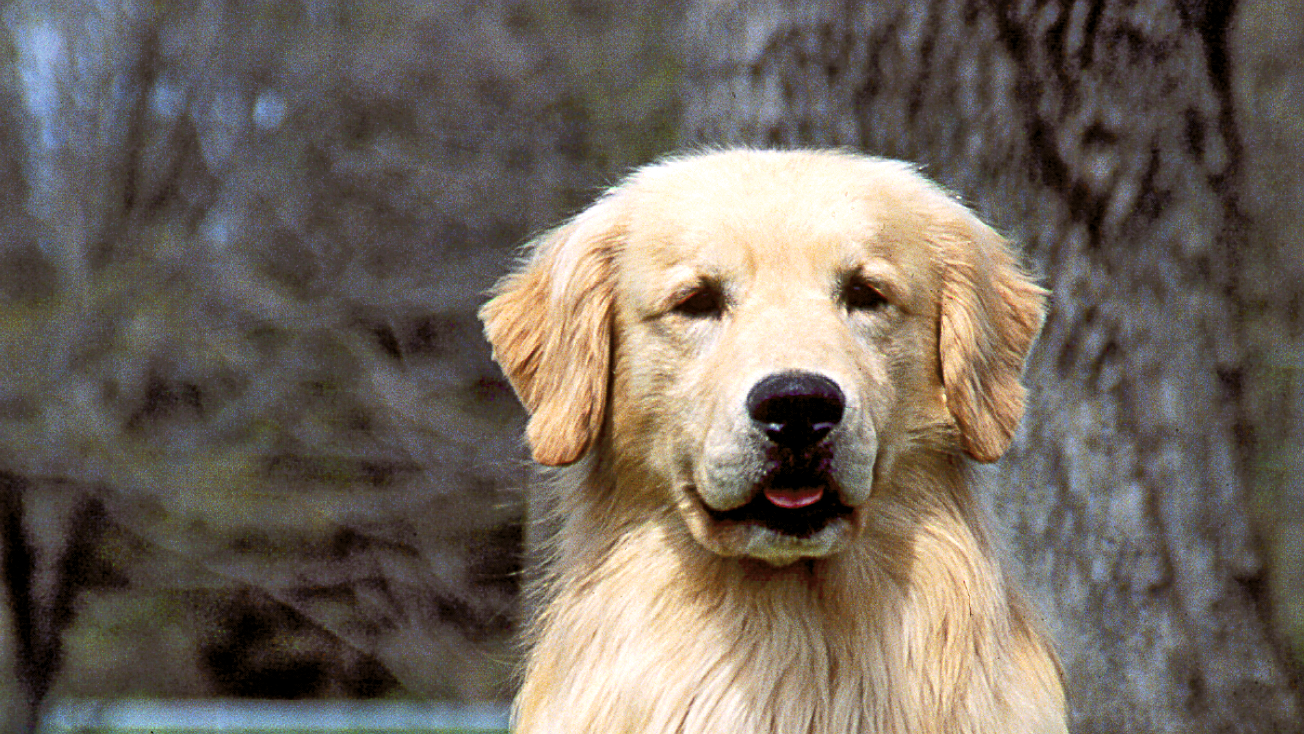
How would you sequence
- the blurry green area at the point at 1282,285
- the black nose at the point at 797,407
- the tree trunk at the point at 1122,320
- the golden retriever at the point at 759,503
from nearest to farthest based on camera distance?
the black nose at the point at 797,407 < the golden retriever at the point at 759,503 < the tree trunk at the point at 1122,320 < the blurry green area at the point at 1282,285

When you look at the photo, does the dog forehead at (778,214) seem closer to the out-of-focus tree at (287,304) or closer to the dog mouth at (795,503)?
the dog mouth at (795,503)

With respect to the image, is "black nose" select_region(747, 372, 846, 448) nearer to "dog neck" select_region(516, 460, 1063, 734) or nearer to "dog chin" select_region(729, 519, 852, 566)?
"dog chin" select_region(729, 519, 852, 566)

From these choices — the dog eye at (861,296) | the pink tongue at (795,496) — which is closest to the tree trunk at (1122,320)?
the dog eye at (861,296)

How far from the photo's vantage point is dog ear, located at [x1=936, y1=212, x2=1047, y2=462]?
3.04 meters

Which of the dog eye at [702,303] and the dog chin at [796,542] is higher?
the dog eye at [702,303]

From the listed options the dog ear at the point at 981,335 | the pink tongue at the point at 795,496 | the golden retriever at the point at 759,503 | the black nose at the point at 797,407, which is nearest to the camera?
the black nose at the point at 797,407

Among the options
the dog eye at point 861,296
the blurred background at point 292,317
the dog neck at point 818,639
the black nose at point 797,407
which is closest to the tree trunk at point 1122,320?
the dog neck at point 818,639

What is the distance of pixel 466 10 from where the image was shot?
9766 mm

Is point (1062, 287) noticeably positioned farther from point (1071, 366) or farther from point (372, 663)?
point (372, 663)

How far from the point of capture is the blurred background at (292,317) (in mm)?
8695

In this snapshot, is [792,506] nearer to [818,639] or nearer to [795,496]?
[795,496]

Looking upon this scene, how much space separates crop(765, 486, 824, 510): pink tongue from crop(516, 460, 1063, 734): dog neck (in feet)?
0.87

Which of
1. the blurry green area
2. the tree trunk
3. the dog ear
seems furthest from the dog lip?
the blurry green area

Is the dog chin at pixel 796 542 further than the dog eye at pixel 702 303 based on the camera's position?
No
